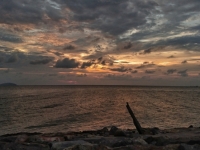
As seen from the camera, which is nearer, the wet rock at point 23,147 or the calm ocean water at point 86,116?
the wet rock at point 23,147

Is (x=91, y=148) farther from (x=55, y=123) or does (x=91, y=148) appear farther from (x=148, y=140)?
(x=55, y=123)

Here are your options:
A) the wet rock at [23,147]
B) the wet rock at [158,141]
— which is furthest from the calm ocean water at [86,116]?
the wet rock at [158,141]

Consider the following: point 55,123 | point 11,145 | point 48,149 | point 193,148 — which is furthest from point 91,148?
point 55,123

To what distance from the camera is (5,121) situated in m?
40.2

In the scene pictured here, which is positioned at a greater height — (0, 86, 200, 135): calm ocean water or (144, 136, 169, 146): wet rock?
(144, 136, 169, 146): wet rock

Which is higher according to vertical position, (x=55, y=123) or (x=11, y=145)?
(x=11, y=145)

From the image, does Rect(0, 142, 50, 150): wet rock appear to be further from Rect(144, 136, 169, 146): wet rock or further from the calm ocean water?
the calm ocean water

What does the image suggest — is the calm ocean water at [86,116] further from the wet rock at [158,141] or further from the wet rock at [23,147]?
the wet rock at [158,141]

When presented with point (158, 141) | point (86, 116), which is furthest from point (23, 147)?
point (86, 116)

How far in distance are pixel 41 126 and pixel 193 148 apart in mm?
29623

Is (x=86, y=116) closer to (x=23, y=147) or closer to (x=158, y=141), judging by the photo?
(x=23, y=147)

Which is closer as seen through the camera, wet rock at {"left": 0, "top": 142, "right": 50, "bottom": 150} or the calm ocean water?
wet rock at {"left": 0, "top": 142, "right": 50, "bottom": 150}

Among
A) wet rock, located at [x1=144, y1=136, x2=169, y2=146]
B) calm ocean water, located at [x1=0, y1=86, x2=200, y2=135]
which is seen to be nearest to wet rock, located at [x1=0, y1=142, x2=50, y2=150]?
wet rock, located at [x1=144, y1=136, x2=169, y2=146]

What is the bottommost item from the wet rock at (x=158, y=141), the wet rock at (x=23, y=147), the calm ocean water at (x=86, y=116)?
the calm ocean water at (x=86, y=116)
